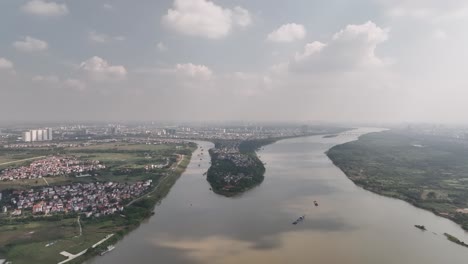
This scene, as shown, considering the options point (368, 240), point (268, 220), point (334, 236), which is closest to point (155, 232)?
point (268, 220)

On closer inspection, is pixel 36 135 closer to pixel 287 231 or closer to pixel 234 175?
pixel 234 175

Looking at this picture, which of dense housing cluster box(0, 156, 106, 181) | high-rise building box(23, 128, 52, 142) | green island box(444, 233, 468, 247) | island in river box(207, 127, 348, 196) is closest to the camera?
green island box(444, 233, 468, 247)

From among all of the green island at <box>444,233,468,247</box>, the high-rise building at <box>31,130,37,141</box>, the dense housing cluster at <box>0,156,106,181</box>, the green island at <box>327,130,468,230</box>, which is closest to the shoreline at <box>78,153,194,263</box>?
the dense housing cluster at <box>0,156,106,181</box>

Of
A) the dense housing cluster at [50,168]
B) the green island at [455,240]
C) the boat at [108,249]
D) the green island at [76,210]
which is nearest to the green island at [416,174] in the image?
the green island at [455,240]

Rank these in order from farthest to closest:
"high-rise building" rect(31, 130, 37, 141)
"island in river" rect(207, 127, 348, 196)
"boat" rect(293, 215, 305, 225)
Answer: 1. "high-rise building" rect(31, 130, 37, 141)
2. "island in river" rect(207, 127, 348, 196)
3. "boat" rect(293, 215, 305, 225)

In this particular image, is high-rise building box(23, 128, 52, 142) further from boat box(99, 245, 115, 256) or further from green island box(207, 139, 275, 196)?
boat box(99, 245, 115, 256)

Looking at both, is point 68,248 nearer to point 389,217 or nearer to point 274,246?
point 274,246
